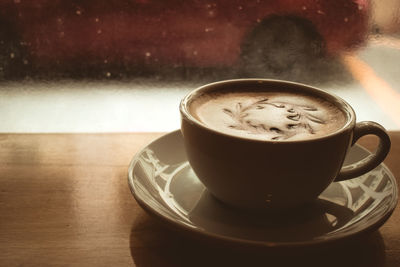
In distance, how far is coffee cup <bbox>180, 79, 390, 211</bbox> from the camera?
440mm

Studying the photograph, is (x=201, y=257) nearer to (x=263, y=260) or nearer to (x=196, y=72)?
(x=263, y=260)

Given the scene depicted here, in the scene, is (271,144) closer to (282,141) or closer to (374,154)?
(282,141)

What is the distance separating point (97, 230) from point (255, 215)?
0.59ft

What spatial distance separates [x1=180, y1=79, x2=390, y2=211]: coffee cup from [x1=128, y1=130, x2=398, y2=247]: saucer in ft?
0.06

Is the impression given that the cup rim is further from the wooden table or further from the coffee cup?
the wooden table

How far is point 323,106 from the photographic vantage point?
0.57 metres

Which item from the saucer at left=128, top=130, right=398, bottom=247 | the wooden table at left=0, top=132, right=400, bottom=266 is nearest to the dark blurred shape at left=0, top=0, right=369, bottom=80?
the wooden table at left=0, top=132, right=400, bottom=266

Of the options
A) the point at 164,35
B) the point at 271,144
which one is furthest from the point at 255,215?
the point at 164,35

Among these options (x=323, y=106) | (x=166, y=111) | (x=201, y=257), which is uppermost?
(x=323, y=106)

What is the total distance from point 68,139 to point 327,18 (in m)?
0.79

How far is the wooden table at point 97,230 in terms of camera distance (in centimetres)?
45

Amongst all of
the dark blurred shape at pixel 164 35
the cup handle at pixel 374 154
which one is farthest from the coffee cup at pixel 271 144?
the dark blurred shape at pixel 164 35

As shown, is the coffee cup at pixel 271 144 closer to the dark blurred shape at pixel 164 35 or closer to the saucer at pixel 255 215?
the saucer at pixel 255 215

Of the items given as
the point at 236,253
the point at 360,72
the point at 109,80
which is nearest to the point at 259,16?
the point at 360,72
